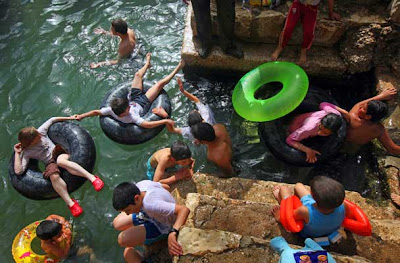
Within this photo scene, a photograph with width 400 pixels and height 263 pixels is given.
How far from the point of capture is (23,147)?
177 inches

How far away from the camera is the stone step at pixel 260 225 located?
2.94m

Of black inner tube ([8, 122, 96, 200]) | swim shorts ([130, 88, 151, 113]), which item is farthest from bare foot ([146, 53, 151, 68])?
black inner tube ([8, 122, 96, 200])

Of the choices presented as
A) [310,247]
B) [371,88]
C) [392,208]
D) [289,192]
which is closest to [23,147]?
[289,192]

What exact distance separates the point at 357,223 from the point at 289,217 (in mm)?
643

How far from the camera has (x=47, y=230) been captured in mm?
3697

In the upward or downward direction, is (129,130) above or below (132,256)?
above

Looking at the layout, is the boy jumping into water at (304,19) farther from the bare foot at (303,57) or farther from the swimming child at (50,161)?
the swimming child at (50,161)

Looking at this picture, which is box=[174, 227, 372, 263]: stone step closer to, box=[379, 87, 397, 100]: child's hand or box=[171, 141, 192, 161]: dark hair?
box=[171, 141, 192, 161]: dark hair

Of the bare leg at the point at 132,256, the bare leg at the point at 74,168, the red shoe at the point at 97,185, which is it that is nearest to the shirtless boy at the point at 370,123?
the bare leg at the point at 132,256

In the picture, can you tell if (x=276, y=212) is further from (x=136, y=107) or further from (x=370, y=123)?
(x=136, y=107)

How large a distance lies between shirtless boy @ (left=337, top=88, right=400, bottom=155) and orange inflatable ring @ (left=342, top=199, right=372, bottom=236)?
5.25ft

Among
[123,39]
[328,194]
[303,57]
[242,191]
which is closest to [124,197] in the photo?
[242,191]

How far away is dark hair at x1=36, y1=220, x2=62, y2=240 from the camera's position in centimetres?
369

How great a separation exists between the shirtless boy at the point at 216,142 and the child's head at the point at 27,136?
2365mm
